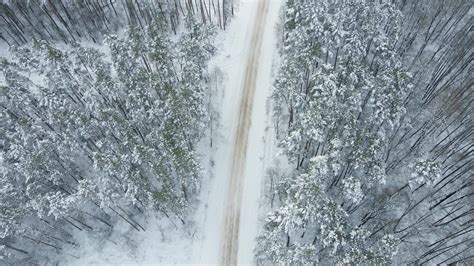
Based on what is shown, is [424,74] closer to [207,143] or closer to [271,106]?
[271,106]

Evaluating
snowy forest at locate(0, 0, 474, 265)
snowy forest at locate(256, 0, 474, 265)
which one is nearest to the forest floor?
snowy forest at locate(0, 0, 474, 265)

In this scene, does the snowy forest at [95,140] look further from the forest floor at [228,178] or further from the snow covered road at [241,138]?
the snow covered road at [241,138]

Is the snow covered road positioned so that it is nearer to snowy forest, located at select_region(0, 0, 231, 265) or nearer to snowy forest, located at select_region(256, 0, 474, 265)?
snowy forest, located at select_region(256, 0, 474, 265)

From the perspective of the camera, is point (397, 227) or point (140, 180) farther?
point (397, 227)

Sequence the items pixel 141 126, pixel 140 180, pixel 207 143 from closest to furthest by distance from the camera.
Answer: pixel 140 180
pixel 141 126
pixel 207 143

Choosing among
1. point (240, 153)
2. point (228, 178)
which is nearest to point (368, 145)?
point (240, 153)

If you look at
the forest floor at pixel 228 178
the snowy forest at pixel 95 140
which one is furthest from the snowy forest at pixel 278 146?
the forest floor at pixel 228 178

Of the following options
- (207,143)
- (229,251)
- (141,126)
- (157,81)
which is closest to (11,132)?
(141,126)
